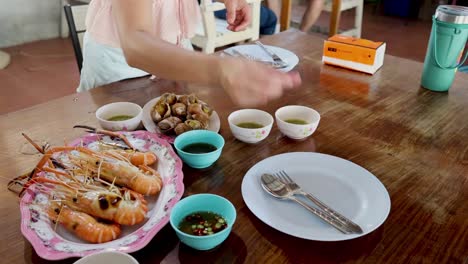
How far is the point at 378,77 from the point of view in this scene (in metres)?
1.48

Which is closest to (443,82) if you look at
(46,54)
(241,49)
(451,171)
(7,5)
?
(451,171)

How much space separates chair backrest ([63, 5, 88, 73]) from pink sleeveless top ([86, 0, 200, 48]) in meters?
0.11

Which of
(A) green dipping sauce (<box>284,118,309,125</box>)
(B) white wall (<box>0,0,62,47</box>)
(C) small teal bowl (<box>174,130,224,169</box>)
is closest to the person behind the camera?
(C) small teal bowl (<box>174,130,224,169</box>)

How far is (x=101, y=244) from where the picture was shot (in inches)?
27.7

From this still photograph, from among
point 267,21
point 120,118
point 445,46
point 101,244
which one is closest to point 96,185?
point 101,244

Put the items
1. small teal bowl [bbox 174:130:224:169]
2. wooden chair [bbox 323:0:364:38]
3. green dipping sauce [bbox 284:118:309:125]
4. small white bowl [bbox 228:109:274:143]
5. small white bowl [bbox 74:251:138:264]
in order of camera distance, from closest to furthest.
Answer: small white bowl [bbox 74:251:138:264] → small teal bowl [bbox 174:130:224:169] → small white bowl [bbox 228:109:274:143] → green dipping sauce [bbox 284:118:309:125] → wooden chair [bbox 323:0:364:38]

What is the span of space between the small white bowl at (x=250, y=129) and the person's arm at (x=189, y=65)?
0.60ft

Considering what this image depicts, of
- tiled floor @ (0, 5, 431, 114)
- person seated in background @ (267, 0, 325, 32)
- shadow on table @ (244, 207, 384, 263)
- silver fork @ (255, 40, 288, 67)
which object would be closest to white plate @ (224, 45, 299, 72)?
silver fork @ (255, 40, 288, 67)

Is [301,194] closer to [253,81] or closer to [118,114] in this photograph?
[253,81]

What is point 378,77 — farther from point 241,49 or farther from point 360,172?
point 360,172

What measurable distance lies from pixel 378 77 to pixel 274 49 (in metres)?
0.43

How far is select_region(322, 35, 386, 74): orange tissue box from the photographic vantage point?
57.9 inches

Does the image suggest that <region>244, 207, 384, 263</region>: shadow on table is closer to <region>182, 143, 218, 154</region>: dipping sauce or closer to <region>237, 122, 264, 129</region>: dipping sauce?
<region>182, 143, 218, 154</region>: dipping sauce

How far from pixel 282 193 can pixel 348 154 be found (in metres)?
0.27
